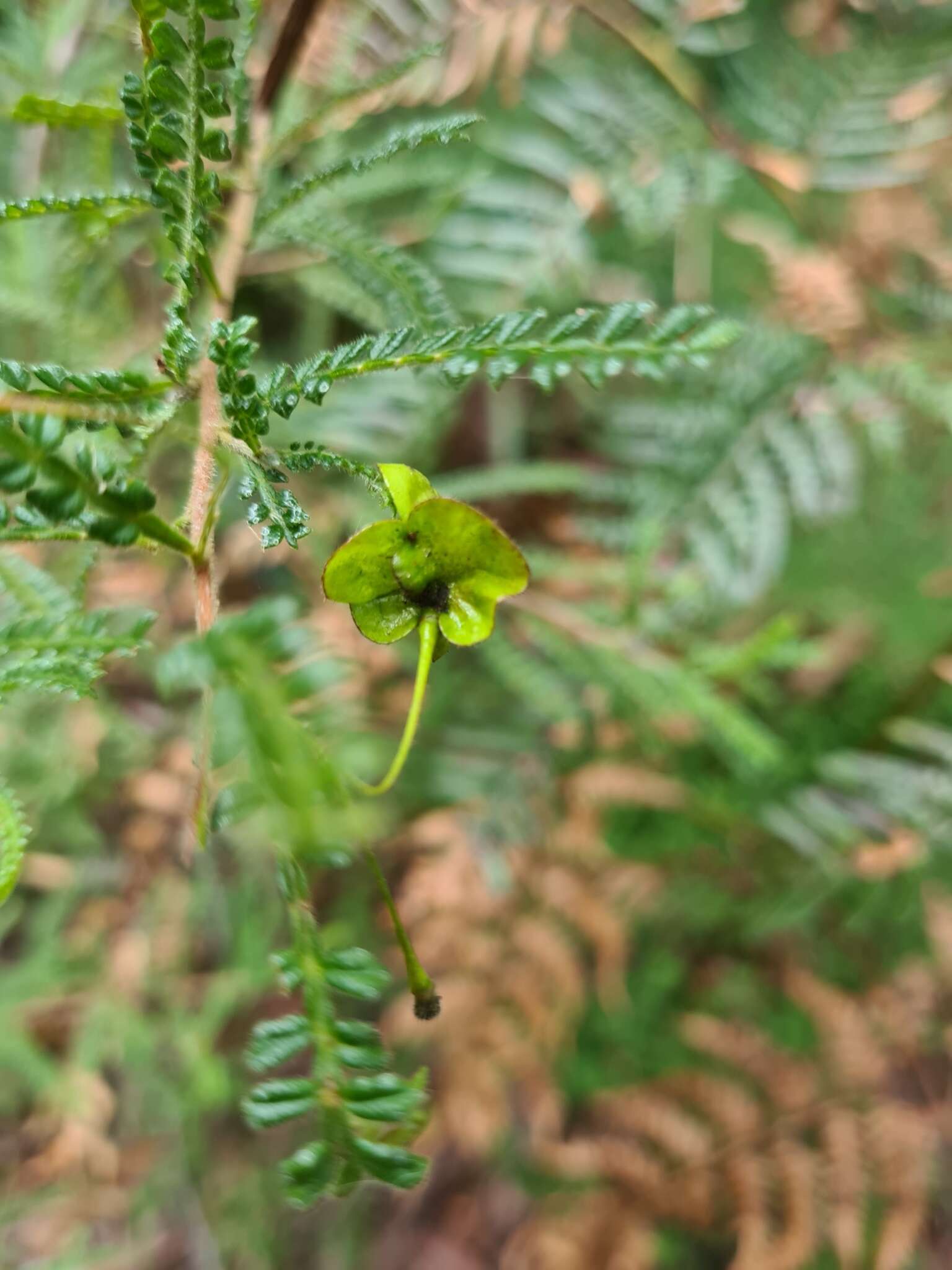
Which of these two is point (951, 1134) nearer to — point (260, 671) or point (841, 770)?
point (841, 770)

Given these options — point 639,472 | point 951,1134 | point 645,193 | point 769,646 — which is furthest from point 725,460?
point 951,1134

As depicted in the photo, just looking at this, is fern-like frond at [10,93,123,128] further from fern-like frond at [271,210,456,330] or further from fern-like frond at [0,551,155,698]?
fern-like frond at [0,551,155,698]

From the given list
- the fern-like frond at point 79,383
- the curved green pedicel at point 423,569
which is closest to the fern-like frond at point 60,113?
the fern-like frond at point 79,383

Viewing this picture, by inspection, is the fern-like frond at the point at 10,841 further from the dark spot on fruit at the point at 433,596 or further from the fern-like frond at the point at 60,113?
the fern-like frond at the point at 60,113

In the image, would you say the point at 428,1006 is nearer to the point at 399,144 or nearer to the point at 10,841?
the point at 10,841

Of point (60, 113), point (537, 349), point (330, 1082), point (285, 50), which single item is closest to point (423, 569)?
point (537, 349)

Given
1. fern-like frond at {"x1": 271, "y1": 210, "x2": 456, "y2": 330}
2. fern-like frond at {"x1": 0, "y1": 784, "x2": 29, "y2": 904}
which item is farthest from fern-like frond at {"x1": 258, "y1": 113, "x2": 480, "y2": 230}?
fern-like frond at {"x1": 0, "y1": 784, "x2": 29, "y2": 904}

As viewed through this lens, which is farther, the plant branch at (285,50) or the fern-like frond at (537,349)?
the plant branch at (285,50)
